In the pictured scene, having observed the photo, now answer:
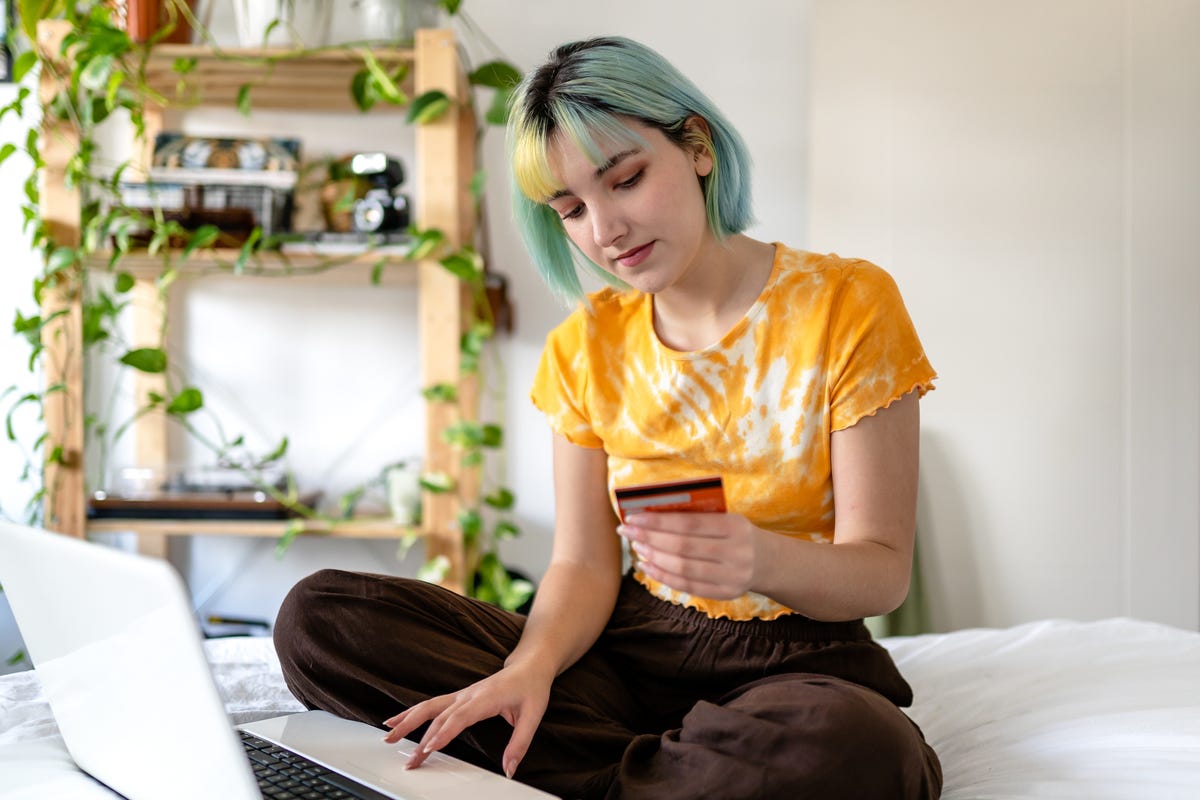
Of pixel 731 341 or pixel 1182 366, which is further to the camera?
pixel 1182 366

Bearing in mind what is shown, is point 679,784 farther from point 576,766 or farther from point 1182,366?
point 1182,366

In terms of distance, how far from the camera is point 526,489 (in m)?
2.24

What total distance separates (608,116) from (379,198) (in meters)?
1.12

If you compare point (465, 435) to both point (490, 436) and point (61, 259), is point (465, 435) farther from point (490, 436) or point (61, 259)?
point (61, 259)

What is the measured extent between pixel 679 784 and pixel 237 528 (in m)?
1.41

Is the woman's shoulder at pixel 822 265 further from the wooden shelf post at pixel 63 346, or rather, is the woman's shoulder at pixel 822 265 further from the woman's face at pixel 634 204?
the wooden shelf post at pixel 63 346

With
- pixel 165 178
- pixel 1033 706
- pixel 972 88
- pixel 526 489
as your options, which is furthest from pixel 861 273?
pixel 165 178

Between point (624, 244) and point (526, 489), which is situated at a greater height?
point (624, 244)

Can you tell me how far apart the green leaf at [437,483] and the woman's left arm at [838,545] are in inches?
41.2

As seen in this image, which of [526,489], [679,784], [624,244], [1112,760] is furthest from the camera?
[526,489]

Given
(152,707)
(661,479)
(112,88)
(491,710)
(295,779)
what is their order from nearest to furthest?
(152,707)
(295,779)
(491,710)
(661,479)
(112,88)

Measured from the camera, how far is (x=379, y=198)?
2025mm

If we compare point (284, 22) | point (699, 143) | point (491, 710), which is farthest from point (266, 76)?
point (491, 710)

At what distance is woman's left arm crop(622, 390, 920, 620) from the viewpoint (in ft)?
2.44
